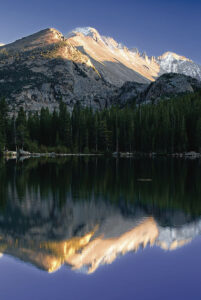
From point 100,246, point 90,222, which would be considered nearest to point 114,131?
point 90,222

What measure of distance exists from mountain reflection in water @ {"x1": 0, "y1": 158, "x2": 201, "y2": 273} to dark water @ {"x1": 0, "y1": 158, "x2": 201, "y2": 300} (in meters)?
0.04

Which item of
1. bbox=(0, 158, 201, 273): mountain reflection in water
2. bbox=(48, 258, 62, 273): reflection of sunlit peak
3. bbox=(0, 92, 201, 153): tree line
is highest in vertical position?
bbox=(0, 92, 201, 153): tree line

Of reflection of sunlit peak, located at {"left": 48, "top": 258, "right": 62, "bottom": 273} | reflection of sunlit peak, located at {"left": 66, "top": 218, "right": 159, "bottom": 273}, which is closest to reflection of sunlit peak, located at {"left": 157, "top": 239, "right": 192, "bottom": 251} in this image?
reflection of sunlit peak, located at {"left": 66, "top": 218, "right": 159, "bottom": 273}

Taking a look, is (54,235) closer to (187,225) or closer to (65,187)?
(187,225)

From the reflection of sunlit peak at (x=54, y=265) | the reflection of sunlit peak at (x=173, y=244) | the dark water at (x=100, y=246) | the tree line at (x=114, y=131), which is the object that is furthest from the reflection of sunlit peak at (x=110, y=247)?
the tree line at (x=114, y=131)

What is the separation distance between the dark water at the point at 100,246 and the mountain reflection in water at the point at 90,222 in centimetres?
4

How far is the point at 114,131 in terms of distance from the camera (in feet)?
431

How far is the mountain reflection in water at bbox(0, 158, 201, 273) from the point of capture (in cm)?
1354

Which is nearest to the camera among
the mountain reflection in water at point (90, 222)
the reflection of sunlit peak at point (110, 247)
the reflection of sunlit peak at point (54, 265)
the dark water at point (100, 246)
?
the dark water at point (100, 246)

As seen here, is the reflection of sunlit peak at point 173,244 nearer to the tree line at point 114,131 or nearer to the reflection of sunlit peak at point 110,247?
the reflection of sunlit peak at point 110,247

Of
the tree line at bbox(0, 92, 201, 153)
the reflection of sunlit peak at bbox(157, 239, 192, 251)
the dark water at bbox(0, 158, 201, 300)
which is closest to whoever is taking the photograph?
the dark water at bbox(0, 158, 201, 300)

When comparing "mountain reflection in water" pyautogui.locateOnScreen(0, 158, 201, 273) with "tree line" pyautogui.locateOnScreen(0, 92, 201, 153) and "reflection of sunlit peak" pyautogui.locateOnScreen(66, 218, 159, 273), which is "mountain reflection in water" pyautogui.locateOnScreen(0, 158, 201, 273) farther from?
→ "tree line" pyautogui.locateOnScreen(0, 92, 201, 153)

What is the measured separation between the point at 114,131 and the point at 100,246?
117636 mm

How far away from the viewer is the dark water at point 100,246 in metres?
10.6
